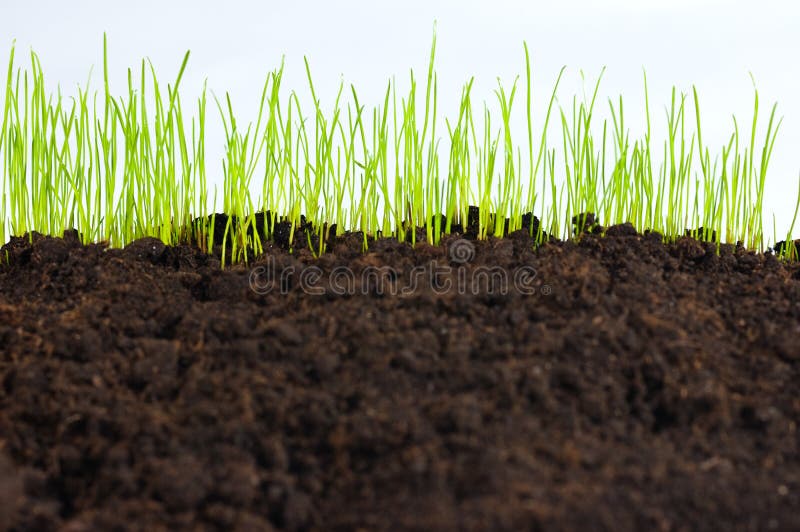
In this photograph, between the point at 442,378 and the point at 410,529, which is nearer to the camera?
the point at 410,529

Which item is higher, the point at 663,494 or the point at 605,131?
the point at 605,131

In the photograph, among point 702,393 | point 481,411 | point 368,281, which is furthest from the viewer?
point 368,281

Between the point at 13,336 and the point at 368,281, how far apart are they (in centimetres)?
105

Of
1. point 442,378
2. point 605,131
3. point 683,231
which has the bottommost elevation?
point 442,378

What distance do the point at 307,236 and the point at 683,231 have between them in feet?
4.85

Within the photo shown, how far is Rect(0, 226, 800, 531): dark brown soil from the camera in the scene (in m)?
1.65

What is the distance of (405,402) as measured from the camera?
1824mm

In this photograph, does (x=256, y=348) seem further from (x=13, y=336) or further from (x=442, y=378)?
(x=13, y=336)

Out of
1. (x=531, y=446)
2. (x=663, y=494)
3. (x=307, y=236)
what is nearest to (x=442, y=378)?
(x=531, y=446)

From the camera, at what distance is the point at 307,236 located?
3055mm

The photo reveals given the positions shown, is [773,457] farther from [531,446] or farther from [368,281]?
[368,281]

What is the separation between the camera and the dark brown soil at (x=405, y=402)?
165cm

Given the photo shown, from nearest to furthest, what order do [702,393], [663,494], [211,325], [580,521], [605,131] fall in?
1. [580,521]
2. [663,494]
3. [702,393]
4. [211,325]
5. [605,131]

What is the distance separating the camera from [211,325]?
2.21 m
